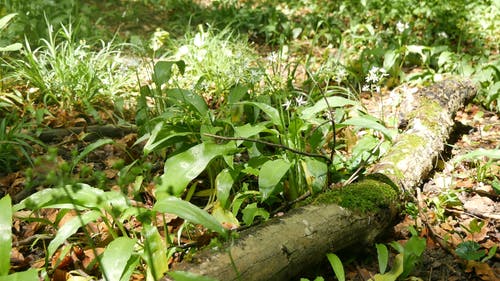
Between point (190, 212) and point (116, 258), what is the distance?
32 cm

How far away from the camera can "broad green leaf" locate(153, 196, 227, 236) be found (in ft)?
5.82

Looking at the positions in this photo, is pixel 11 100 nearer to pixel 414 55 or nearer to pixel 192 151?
pixel 192 151

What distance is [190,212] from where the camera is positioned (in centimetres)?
182

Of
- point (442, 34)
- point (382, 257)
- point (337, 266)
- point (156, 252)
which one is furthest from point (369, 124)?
point (442, 34)

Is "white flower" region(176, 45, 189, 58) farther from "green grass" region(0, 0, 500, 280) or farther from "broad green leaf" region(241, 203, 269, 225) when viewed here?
"broad green leaf" region(241, 203, 269, 225)

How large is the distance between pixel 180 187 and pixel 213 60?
229 centimetres

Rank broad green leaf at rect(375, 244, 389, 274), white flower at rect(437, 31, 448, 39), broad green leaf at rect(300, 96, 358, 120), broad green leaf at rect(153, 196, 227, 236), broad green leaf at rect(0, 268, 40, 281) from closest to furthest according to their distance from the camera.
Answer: broad green leaf at rect(0, 268, 40, 281) → broad green leaf at rect(153, 196, 227, 236) → broad green leaf at rect(375, 244, 389, 274) → broad green leaf at rect(300, 96, 358, 120) → white flower at rect(437, 31, 448, 39)

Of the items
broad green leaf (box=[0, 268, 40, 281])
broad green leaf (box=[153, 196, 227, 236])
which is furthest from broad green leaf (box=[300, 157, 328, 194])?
broad green leaf (box=[0, 268, 40, 281])

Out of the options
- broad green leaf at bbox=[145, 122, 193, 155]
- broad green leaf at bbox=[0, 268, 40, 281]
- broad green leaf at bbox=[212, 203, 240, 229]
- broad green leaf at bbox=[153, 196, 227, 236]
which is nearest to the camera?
broad green leaf at bbox=[0, 268, 40, 281]

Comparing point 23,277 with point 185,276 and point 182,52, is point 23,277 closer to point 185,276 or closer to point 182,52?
point 185,276

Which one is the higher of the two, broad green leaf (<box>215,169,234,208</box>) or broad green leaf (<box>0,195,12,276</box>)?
broad green leaf (<box>0,195,12,276</box>)

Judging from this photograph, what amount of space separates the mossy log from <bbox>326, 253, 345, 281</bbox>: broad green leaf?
5 centimetres

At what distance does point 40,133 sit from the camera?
321cm

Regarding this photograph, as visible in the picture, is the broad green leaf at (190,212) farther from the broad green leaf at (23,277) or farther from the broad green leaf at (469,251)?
the broad green leaf at (469,251)
